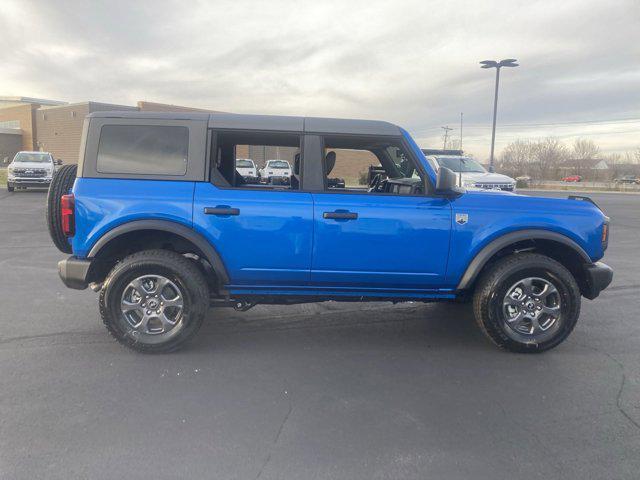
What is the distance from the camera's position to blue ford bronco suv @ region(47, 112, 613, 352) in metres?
4.02

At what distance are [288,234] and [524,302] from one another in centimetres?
208

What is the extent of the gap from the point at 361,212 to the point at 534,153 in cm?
6690

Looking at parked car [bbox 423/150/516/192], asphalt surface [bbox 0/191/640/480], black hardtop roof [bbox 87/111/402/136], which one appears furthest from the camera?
parked car [bbox 423/150/516/192]

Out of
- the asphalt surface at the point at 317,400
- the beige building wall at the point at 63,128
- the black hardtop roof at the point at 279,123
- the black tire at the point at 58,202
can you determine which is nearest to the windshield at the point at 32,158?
the asphalt surface at the point at 317,400

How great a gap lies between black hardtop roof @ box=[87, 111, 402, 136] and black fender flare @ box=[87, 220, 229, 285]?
89 centimetres

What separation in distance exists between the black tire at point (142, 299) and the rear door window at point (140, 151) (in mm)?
698

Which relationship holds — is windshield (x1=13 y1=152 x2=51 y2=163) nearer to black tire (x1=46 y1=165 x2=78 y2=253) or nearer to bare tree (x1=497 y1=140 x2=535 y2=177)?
black tire (x1=46 y1=165 x2=78 y2=253)

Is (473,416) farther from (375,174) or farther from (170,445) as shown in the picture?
(375,174)

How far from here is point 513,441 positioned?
291 cm

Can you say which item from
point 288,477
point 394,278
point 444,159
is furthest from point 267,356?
point 444,159

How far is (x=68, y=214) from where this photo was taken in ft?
13.1

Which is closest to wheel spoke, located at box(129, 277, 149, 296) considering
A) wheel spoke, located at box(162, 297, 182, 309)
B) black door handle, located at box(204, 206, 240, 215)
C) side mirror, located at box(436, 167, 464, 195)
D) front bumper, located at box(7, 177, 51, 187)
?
wheel spoke, located at box(162, 297, 182, 309)

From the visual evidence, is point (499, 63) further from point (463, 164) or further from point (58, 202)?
point (58, 202)

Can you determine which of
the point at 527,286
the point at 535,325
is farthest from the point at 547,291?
the point at 535,325
